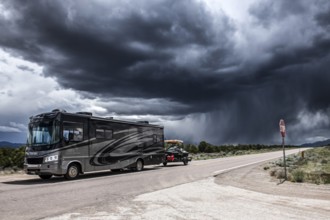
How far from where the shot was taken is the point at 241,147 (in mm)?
123125

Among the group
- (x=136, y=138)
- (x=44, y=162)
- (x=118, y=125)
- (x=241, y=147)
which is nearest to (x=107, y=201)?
(x=44, y=162)

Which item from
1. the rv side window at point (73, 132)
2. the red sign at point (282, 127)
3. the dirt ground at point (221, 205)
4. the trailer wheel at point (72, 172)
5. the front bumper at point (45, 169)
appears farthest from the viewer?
the trailer wheel at point (72, 172)

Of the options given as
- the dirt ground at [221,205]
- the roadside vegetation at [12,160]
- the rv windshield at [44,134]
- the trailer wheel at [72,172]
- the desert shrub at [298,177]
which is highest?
the rv windshield at [44,134]

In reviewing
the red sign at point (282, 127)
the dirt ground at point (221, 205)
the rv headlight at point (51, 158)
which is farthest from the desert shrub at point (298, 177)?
the rv headlight at point (51, 158)

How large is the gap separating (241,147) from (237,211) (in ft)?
386

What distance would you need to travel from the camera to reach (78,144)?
724 inches

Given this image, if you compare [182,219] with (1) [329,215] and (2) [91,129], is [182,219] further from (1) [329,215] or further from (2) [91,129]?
(2) [91,129]

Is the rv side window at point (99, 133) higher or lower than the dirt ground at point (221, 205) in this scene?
higher

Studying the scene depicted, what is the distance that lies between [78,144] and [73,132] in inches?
30.0

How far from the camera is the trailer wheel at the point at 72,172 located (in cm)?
1786

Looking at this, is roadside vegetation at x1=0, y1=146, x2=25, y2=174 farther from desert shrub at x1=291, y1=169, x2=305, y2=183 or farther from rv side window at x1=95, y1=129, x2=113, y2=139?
desert shrub at x1=291, y1=169, x2=305, y2=183

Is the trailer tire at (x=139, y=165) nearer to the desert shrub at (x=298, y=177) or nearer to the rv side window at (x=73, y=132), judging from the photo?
the rv side window at (x=73, y=132)

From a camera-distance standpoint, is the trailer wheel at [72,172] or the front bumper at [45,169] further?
the trailer wheel at [72,172]

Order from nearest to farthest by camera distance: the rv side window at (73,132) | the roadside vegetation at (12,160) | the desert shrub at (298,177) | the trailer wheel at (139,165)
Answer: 1. the desert shrub at (298,177)
2. the rv side window at (73,132)
3. the trailer wheel at (139,165)
4. the roadside vegetation at (12,160)
